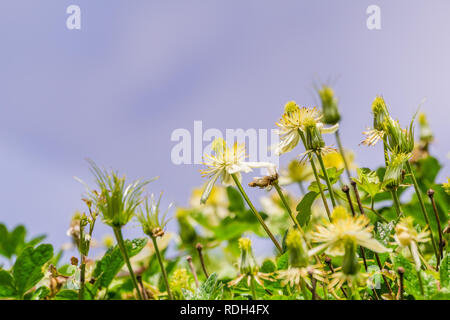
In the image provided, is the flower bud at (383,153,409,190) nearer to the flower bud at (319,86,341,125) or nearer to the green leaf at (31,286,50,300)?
the flower bud at (319,86,341,125)

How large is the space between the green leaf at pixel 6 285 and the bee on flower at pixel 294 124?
0.82m

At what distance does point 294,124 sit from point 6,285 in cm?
91

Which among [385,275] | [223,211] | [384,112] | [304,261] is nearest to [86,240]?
[304,261]

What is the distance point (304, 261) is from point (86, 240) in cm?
49

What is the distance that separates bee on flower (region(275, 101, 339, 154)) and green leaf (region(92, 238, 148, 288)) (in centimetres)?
46

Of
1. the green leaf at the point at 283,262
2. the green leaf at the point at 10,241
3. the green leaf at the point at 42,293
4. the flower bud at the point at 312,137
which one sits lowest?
the green leaf at the point at 10,241

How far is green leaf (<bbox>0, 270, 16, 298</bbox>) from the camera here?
4.15 ft

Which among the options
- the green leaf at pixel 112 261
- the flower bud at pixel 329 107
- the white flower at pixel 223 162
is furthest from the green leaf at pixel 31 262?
the flower bud at pixel 329 107

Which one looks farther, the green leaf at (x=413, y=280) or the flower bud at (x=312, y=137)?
the flower bud at (x=312, y=137)

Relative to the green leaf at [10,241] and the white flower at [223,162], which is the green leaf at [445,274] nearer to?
the white flower at [223,162]

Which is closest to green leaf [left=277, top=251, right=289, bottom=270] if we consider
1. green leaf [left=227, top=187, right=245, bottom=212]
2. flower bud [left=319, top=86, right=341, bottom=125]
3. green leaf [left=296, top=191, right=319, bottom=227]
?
green leaf [left=296, top=191, right=319, bottom=227]

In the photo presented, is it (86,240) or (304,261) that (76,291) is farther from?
(304,261)

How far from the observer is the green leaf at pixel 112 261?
125 cm

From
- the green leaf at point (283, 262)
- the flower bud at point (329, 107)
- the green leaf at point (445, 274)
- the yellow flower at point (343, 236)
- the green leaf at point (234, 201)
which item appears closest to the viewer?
the yellow flower at point (343, 236)
